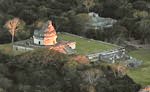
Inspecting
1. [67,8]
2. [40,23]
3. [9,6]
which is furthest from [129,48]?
[9,6]

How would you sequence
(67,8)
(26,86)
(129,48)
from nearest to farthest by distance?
(26,86) → (129,48) → (67,8)

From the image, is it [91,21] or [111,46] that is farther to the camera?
[91,21]

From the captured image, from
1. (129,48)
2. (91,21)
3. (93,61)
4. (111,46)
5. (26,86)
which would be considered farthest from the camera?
(91,21)

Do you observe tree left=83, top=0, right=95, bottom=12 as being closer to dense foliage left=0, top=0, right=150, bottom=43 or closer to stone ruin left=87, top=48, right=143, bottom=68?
dense foliage left=0, top=0, right=150, bottom=43

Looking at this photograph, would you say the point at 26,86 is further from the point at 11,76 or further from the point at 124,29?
the point at 124,29

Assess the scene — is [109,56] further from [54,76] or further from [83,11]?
[83,11]

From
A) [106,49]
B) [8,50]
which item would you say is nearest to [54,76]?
[8,50]

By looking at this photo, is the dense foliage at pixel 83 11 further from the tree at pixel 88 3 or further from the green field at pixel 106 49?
the green field at pixel 106 49

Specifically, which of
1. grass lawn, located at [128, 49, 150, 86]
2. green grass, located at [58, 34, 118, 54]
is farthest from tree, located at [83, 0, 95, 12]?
grass lawn, located at [128, 49, 150, 86]
